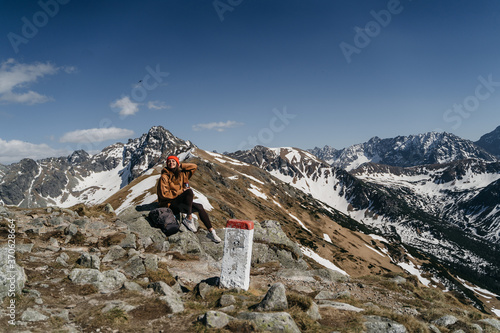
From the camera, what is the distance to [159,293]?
32.1 ft

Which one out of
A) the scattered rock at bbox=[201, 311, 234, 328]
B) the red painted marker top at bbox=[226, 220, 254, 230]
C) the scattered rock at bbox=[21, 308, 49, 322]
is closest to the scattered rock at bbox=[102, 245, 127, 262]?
the scattered rock at bbox=[21, 308, 49, 322]

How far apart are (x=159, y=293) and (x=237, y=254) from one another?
326cm

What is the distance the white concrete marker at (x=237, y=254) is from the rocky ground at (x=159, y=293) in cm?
41

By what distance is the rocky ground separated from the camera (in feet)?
24.1

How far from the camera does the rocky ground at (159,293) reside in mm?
7336

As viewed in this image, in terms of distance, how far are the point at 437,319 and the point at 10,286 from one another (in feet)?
49.3

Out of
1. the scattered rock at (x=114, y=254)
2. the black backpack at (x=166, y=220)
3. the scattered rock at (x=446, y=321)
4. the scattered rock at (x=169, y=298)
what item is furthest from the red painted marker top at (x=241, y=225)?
the scattered rock at (x=446, y=321)

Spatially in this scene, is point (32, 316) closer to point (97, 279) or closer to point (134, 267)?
point (97, 279)

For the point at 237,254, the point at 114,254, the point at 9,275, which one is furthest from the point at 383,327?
the point at 114,254

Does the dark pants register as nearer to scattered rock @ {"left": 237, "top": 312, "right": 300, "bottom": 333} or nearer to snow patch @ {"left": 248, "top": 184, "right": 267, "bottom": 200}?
scattered rock @ {"left": 237, "top": 312, "right": 300, "bottom": 333}

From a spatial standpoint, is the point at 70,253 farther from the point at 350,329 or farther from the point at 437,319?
the point at 437,319

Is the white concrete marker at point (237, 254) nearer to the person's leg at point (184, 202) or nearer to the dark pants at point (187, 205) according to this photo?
the dark pants at point (187, 205)

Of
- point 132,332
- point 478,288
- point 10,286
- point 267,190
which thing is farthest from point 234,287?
point 478,288

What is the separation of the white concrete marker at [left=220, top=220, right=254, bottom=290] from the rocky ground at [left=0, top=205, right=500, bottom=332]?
41cm
